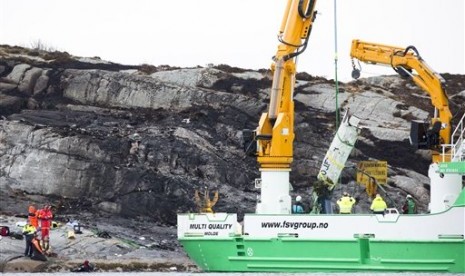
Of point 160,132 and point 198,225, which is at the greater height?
point 160,132

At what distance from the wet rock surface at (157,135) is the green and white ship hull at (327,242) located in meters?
4.94

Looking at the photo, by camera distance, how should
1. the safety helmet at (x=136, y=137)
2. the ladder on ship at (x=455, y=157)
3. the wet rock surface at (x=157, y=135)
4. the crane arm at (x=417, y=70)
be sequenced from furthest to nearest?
the safety helmet at (x=136, y=137) → the wet rock surface at (x=157, y=135) → the crane arm at (x=417, y=70) → the ladder on ship at (x=455, y=157)

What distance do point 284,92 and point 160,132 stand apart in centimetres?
1378

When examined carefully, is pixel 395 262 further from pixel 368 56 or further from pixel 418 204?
pixel 418 204

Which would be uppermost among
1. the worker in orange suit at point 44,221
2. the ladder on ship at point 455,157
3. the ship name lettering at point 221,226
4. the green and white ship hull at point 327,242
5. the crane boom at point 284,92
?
the crane boom at point 284,92

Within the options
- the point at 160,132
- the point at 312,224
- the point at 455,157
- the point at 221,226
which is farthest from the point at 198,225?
the point at 160,132

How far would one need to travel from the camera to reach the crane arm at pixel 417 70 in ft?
145

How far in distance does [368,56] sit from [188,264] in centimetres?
942

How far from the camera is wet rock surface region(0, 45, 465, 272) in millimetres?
54031

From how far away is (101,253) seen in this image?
4766cm

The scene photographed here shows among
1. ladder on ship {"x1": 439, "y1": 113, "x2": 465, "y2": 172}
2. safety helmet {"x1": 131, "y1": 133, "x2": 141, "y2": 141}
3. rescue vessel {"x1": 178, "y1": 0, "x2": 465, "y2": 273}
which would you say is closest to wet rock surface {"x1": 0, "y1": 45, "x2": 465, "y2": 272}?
safety helmet {"x1": 131, "y1": 133, "x2": 141, "y2": 141}

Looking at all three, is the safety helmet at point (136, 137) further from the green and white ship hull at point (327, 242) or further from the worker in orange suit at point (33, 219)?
the green and white ship hull at point (327, 242)

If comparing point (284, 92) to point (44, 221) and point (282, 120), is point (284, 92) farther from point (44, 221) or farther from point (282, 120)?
point (44, 221)

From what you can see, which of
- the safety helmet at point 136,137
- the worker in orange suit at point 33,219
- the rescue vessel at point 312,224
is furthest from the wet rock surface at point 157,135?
the rescue vessel at point 312,224
